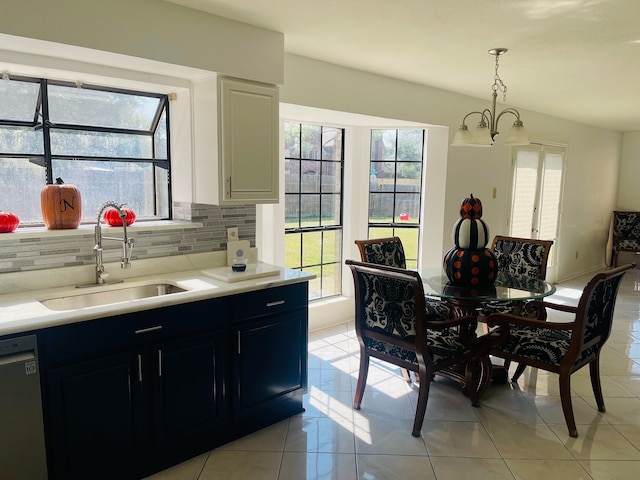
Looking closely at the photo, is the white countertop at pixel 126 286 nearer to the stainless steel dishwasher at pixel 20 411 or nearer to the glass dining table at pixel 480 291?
the stainless steel dishwasher at pixel 20 411

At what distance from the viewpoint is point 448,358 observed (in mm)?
2693

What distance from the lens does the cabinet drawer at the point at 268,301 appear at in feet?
8.14

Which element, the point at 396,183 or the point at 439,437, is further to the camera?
the point at 396,183

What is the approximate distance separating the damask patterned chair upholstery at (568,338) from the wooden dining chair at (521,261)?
0.54m

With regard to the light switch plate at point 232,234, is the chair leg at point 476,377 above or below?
below

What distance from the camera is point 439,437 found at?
8.59 feet

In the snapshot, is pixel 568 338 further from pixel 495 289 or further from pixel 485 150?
pixel 485 150

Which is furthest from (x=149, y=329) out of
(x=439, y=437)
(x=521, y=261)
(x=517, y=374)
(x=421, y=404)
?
(x=521, y=261)

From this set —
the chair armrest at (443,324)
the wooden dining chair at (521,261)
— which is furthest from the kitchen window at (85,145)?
the wooden dining chair at (521,261)

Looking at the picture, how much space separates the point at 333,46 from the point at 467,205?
1.39m

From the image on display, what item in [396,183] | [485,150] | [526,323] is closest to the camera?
[526,323]

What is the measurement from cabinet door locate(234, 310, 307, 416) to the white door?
12.6 feet

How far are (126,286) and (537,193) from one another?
541 cm

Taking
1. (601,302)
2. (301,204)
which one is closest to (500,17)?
(601,302)
